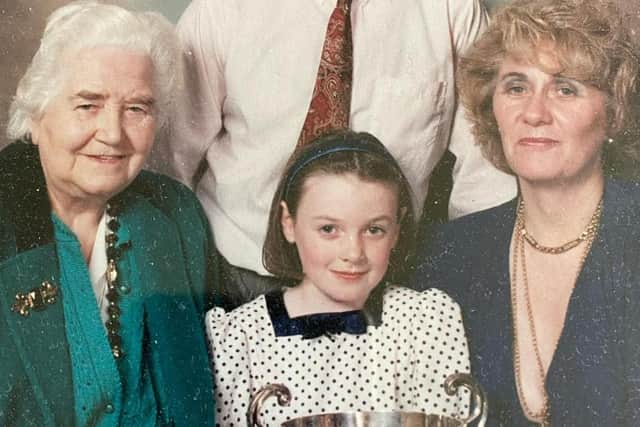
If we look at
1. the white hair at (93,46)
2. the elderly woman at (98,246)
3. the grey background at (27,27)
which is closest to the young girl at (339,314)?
the elderly woman at (98,246)

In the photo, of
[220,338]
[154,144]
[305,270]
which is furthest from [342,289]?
[154,144]

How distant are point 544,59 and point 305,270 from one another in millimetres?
735

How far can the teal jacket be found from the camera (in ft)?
9.24

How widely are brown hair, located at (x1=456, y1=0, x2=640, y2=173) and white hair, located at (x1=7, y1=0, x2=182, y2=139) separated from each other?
2.27 ft

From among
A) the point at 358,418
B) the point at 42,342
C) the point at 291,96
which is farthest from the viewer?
the point at 291,96

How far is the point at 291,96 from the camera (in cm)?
293

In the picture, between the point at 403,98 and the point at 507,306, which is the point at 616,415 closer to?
the point at 507,306

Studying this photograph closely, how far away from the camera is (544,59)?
9.48ft

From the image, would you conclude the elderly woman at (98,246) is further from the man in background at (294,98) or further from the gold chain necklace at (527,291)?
the gold chain necklace at (527,291)

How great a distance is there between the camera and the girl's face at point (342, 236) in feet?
9.37

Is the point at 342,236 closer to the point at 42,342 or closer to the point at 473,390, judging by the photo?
the point at 473,390

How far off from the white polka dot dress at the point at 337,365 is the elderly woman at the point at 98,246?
7 centimetres

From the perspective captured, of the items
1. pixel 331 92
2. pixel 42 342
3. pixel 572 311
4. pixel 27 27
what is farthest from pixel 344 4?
pixel 42 342

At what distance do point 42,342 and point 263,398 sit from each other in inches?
20.4
